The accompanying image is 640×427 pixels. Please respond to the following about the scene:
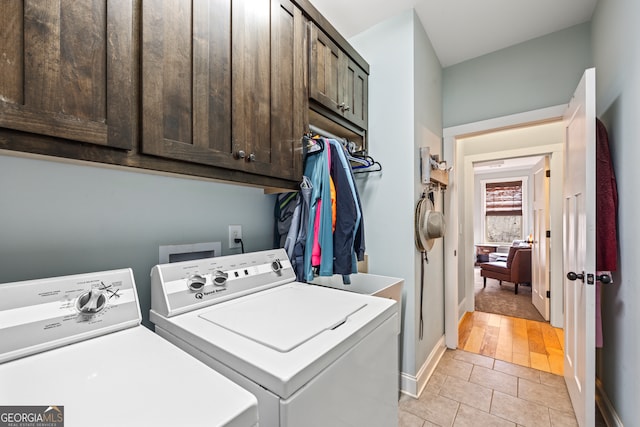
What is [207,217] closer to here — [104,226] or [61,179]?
[104,226]

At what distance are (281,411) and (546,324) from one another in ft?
12.7

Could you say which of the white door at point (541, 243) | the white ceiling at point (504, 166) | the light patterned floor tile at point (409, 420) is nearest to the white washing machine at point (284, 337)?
the light patterned floor tile at point (409, 420)

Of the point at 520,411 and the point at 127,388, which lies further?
the point at 520,411

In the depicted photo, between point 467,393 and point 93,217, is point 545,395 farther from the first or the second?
point 93,217

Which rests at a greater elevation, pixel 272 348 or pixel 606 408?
pixel 272 348

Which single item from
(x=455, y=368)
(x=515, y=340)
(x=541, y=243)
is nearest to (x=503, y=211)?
(x=541, y=243)

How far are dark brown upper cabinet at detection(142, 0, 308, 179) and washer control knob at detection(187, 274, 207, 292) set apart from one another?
1.41ft

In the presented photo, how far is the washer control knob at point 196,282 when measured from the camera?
1.00 metres

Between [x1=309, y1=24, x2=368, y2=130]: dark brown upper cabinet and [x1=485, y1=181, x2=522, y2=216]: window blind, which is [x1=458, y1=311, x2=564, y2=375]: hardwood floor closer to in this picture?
[x1=309, y1=24, x2=368, y2=130]: dark brown upper cabinet

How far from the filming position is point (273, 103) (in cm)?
131

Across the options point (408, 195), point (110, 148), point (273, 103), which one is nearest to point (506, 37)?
point (408, 195)

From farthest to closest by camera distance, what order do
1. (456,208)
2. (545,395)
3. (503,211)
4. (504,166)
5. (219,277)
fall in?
(503,211) → (504,166) → (456,208) → (545,395) → (219,277)

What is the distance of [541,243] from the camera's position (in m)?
3.59

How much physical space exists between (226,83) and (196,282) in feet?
2.57
